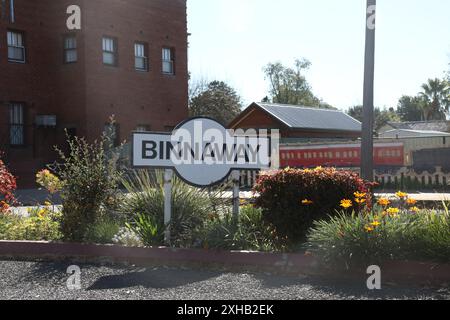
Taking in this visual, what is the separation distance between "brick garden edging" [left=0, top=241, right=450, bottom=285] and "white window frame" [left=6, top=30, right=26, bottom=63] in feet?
63.8

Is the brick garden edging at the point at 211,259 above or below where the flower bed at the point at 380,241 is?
below

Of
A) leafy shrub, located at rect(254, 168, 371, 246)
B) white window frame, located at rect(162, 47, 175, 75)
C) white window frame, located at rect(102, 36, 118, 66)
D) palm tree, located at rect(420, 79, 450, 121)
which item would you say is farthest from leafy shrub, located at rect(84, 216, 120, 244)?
palm tree, located at rect(420, 79, 450, 121)

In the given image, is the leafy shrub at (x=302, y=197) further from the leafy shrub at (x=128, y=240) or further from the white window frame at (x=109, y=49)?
the white window frame at (x=109, y=49)

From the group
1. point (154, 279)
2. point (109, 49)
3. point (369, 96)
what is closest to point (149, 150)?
point (154, 279)

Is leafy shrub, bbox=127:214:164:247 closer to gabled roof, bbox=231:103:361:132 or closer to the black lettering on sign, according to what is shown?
the black lettering on sign

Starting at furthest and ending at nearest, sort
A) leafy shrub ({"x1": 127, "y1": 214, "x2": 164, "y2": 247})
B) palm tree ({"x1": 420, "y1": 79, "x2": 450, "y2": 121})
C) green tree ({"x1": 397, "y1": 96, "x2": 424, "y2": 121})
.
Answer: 1. green tree ({"x1": 397, "y1": 96, "x2": 424, "y2": 121})
2. palm tree ({"x1": 420, "y1": 79, "x2": 450, "y2": 121})
3. leafy shrub ({"x1": 127, "y1": 214, "x2": 164, "y2": 247})

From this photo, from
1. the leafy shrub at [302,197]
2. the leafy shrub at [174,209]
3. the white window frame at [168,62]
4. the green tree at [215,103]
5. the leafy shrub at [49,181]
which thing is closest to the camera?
the leafy shrub at [302,197]

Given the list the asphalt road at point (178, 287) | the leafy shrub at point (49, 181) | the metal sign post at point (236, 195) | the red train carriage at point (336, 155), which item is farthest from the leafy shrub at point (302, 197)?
the red train carriage at point (336, 155)

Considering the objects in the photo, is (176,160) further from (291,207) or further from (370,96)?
(370,96)

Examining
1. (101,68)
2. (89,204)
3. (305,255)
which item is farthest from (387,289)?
(101,68)

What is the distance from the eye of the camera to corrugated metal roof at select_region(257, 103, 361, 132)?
34344mm

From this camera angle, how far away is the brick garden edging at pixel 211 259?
6.01 meters

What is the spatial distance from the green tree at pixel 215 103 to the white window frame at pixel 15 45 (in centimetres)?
2405

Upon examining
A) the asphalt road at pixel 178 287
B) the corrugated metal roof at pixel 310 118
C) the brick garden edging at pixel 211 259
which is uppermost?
the corrugated metal roof at pixel 310 118
